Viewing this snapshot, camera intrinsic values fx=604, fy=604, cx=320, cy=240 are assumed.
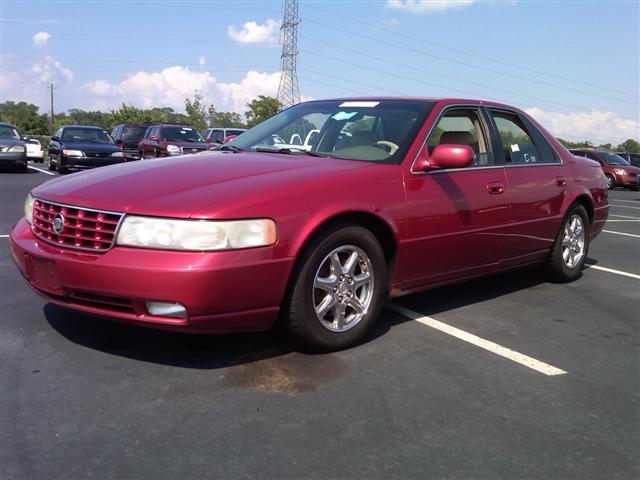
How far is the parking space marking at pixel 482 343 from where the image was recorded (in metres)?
3.47

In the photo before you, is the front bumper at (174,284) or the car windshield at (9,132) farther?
the car windshield at (9,132)

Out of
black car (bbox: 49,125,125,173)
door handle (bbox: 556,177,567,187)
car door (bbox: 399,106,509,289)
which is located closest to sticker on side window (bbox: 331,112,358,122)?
car door (bbox: 399,106,509,289)

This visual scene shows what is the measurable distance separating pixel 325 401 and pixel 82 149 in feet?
52.0

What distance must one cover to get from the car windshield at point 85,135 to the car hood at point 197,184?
1527 cm

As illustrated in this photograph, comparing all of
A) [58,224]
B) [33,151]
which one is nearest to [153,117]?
[33,151]

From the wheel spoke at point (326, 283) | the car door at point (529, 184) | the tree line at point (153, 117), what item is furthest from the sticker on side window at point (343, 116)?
the tree line at point (153, 117)

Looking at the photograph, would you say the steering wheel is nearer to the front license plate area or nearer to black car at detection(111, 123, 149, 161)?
the front license plate area

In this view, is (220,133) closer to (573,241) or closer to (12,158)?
(12,158)

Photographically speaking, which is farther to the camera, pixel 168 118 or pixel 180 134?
pixel 168 118

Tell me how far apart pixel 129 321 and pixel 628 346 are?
10.3 ft

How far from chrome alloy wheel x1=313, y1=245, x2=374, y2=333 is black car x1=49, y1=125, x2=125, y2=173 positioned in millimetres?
14649

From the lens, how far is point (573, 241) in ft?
18.6

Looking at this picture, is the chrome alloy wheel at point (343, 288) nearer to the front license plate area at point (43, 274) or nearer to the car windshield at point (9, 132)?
the front license plate area at point (43, 274)

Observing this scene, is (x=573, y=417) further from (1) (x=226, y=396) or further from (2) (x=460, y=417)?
(1) (x=226, y=396)
